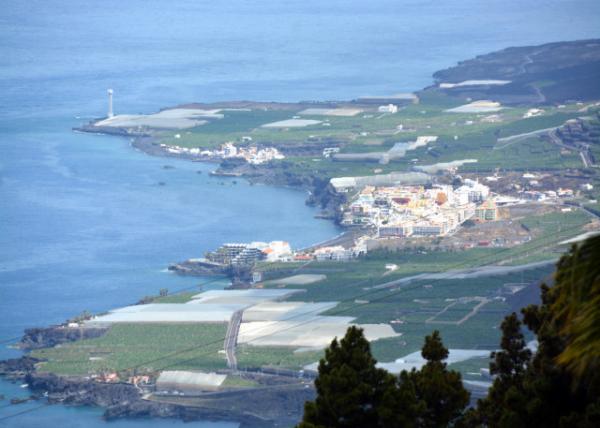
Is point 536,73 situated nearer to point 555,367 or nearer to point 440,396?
point 440,396

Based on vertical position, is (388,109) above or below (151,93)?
below

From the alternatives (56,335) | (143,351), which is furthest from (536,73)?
(143,351)

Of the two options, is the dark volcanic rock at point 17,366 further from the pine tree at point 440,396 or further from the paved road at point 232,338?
the pine tree at point 440,396

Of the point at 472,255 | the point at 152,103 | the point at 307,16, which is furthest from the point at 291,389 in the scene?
the point at 307,16

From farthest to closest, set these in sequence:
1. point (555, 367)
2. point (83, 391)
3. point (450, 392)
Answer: point (83, 391)
point (450, 392)
point (555, 367)

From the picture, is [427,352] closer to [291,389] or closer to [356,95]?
[291,389]

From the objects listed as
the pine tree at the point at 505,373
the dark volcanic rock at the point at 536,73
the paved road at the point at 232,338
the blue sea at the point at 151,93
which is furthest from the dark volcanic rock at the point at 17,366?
the dark volcanic rock at the point at 536,73
